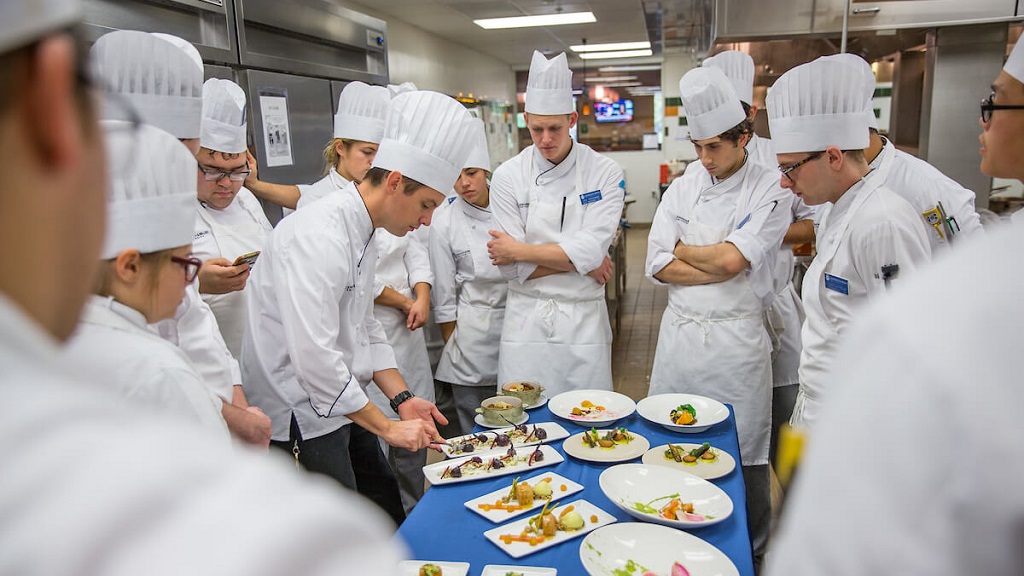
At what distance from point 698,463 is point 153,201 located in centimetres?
149

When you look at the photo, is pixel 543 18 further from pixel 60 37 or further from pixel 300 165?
pixel 60 37

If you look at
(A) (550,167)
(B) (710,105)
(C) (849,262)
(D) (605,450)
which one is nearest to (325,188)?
(A) (550,167)

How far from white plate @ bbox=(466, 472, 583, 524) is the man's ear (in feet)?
4.45

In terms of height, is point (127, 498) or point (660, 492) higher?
point (127, 498)

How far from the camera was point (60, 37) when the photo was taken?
15.1 inches

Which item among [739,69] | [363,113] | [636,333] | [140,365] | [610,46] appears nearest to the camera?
[140,365]

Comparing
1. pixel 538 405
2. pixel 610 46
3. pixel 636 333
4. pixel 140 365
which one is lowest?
pixel 636 333

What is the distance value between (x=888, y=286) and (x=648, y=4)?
551 centimetres

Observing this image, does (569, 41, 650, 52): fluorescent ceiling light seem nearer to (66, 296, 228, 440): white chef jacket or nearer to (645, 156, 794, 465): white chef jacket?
(645, 156, 794, 465): white chef jacket

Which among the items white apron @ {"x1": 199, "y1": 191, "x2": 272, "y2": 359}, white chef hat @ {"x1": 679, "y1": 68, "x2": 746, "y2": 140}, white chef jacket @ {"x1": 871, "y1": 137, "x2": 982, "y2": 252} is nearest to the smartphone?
white apron @ {"x1": 199, "y1": 191, "x2": 272, "y2": 359}

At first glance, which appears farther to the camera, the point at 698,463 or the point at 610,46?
the point at 610,46

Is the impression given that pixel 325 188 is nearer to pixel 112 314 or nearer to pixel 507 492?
pixel 507 492

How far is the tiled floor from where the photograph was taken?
16.5 feet

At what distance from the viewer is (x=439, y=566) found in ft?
4.51
